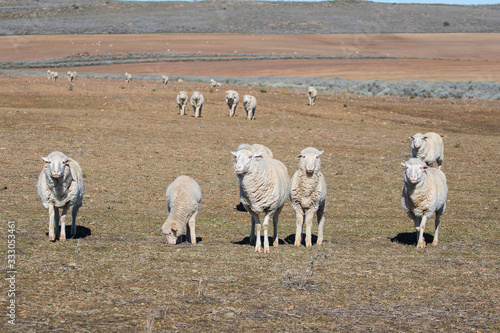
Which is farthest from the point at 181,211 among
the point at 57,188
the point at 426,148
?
the point at 426,148

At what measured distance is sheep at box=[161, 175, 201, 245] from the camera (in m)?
10.9

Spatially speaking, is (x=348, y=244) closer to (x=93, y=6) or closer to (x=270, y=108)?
(x=270, y=108)

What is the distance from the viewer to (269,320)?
7.23 meters

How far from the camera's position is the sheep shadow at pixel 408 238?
39.5 feet

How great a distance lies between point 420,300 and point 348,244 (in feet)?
10.9

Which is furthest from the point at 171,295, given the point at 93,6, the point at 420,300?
the point at 93,6

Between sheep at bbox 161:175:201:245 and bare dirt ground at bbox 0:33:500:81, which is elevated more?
bare dirt ground at bbox 0:33:500:81

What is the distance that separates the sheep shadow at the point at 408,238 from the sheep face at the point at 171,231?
A: 4.37 m

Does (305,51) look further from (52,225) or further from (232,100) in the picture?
(52,225)

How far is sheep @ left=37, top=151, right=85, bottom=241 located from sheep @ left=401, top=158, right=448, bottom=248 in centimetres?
622

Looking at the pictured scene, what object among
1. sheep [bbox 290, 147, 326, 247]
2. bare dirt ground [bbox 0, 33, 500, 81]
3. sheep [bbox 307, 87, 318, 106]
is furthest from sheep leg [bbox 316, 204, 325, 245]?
bare dirt ground [bbox 0, 33, 500, 81]

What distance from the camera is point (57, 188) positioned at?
10.6 m

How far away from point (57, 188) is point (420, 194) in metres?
6.76

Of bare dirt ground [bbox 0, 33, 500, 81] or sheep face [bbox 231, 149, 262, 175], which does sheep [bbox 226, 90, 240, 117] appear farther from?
bare dirt ground [bbox 0, 33, 500, 81]
